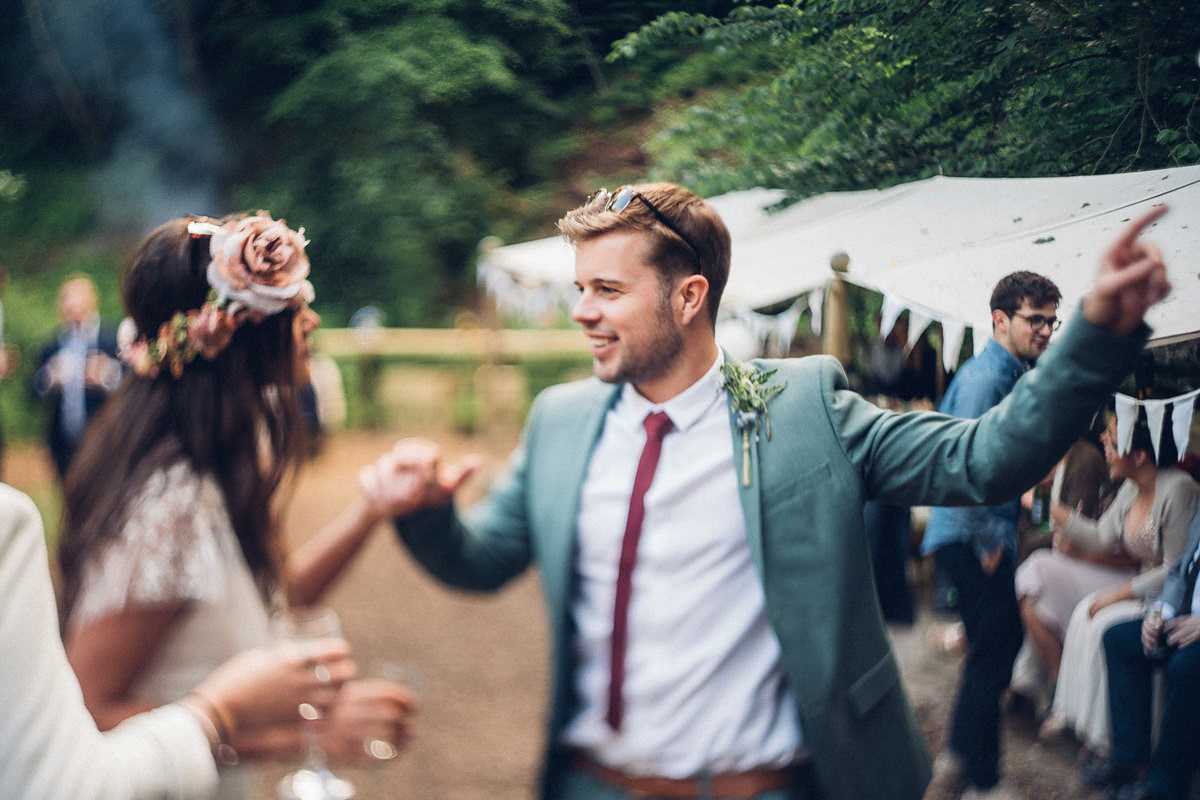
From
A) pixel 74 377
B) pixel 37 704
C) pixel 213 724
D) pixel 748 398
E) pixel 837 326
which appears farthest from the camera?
pixel 74 377

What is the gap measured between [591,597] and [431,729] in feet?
9.46

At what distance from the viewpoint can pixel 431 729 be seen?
4109 millimetres

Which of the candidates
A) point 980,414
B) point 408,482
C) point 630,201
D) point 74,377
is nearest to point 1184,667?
point 980,414

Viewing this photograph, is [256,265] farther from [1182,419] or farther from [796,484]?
[1182,419]

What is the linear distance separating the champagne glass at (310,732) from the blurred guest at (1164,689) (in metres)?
1.44

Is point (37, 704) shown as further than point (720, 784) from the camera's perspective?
No

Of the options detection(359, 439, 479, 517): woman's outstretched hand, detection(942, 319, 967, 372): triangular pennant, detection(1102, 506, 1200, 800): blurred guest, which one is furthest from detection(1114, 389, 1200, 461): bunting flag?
detection(359, 439, 479, 517): woman's outstretched hand

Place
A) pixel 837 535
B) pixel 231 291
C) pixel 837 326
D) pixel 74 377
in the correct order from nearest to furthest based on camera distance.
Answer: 1. pixel 837 535
2. pixel 231 291
3. pixel 837 326
4. pixel 74 377

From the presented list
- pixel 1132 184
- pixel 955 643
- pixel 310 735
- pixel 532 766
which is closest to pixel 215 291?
pixel 310 735

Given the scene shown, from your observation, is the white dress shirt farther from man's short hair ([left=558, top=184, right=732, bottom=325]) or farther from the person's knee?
the person's knee

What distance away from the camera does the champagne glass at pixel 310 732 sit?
3.91 feet

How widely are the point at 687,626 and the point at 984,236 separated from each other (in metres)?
0.92

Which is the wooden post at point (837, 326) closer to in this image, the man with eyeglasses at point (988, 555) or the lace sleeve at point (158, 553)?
the man with eyeglasses at point (988, 555)

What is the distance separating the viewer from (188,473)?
5.25 ft
